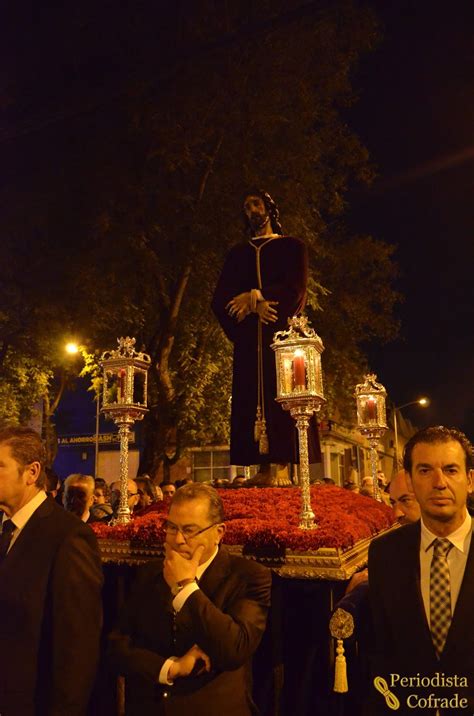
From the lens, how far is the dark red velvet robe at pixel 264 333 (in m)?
6.83

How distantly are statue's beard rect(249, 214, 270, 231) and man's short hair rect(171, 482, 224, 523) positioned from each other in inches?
195

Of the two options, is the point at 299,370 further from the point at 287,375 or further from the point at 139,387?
the point at 139,387

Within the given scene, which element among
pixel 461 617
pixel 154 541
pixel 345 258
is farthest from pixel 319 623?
pixel 345 258

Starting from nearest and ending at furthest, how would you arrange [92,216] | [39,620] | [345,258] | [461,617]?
1. [461,617]
2. [39,620]
3. [92,216]
4. [345,258]

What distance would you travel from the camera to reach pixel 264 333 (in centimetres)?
717

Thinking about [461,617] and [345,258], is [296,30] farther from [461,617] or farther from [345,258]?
[461,617]

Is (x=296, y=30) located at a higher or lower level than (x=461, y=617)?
higher

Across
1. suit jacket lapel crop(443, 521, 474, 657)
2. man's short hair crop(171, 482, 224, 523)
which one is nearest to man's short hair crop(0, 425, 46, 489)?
man's short hair crop(171, 482, 224, 523)

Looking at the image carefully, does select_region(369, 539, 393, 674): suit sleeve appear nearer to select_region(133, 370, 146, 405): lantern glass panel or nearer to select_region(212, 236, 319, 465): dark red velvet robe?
select_region(212, 236, 319, 465): dark red velvet robe

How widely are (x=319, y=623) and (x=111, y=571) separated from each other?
6.18 feet

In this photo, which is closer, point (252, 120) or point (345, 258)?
point (252, 120)

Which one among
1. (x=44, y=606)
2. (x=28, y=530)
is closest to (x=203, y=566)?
(x=44, y=606)

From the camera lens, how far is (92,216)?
1488cm

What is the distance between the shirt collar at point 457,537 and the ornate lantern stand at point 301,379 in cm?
213
